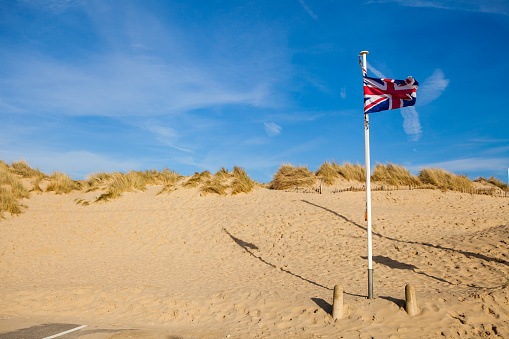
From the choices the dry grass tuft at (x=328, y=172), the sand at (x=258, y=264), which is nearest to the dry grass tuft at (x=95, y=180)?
the sand at (x=258, y=264)

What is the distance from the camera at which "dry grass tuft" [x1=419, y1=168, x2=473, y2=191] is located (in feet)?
73.6

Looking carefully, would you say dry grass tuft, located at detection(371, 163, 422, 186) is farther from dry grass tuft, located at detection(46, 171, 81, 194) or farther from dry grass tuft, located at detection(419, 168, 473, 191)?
dry grass tuft, located at detection(46, 171, 81, 194)

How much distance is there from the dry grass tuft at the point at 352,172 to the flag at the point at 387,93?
18717 mm

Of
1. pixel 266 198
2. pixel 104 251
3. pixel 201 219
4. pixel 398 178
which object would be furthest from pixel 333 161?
pixel 104 251

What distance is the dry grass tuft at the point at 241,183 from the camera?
2161 centimetres

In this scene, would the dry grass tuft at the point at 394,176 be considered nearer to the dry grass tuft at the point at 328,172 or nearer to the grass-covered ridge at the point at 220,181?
the grass-covered ridge at the point at 220,181

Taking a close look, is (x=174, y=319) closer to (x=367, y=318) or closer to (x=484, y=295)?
(x=367, y=318)

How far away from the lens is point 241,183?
21.9 m

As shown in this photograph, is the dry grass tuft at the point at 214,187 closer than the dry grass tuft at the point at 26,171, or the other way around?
the dry grass tuft at the point at 214,187

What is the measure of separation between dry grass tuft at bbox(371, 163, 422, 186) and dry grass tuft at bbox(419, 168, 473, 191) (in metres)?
0.79

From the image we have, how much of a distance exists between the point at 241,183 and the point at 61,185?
14102 mm

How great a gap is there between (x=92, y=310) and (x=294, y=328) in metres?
5.40

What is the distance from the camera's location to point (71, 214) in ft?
68.5

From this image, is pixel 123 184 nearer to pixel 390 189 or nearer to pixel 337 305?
pixel 390 189
